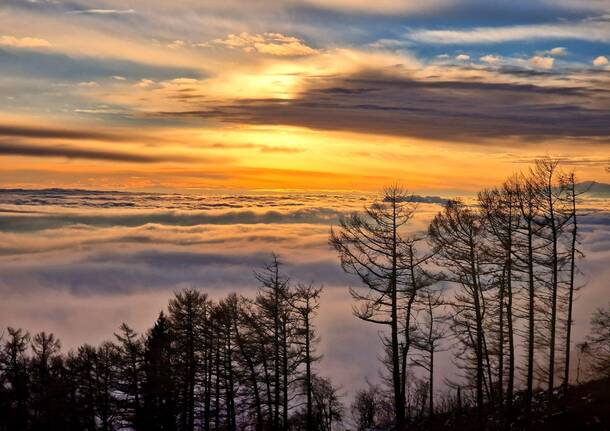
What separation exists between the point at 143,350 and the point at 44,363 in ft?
42.1

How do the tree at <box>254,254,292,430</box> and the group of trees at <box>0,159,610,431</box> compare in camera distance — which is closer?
the group of trees at <box>0,159,610,431</box>

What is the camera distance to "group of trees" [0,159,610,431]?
83.7 ft

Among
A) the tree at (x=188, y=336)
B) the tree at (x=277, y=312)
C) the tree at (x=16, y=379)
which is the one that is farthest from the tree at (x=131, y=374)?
the tree at (x=277, y=312)

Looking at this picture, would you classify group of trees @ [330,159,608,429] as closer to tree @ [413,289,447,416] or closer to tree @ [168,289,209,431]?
tree @ [413,289,447,416]

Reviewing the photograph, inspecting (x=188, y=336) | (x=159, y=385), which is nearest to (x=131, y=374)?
(x=159, y=385)

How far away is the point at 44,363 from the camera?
51.9 m

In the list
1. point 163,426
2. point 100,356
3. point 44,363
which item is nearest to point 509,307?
point 163,426

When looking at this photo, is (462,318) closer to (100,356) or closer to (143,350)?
(143,350)

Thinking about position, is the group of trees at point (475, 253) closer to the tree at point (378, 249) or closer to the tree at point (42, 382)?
the tree at point (378, 249)

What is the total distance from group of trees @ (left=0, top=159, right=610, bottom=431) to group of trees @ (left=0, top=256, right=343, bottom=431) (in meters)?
0.13

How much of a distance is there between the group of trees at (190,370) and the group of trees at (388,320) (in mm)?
125

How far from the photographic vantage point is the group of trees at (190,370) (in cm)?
3266

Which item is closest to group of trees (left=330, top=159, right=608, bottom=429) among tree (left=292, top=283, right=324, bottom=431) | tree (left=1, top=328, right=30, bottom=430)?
tree (left=292, top=283, right=324, bottom=431)

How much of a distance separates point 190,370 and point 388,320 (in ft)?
61.4
